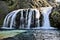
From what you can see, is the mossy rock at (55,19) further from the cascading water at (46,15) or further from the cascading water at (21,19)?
the cascading water at (21,19)

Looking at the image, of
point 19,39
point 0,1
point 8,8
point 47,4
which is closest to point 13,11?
point 8,8

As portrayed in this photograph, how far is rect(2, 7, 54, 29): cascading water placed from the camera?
8.24 m

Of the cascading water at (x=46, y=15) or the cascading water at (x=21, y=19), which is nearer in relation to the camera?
the cascading water at (x=21, y=19)

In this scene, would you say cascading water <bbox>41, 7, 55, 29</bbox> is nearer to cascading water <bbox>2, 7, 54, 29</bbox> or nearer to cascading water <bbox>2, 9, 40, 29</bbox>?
cascading water <bbox>2, 7, 54, 29</bbox>

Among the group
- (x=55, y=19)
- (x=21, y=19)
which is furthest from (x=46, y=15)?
(x=21, y=19)

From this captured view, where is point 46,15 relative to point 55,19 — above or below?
above

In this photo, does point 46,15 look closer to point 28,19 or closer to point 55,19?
point 55,19

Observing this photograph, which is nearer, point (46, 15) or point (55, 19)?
point (55, 19)

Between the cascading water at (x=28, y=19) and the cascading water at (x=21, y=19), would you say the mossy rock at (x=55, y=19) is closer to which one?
the cascading water at (x=28, y=19)

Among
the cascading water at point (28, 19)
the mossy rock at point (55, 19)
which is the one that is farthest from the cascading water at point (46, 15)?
the mossy rock at point (55, 19)

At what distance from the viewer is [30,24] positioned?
27.0 ft

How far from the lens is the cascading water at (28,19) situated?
8.24 meters

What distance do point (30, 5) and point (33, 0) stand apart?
1.11ft

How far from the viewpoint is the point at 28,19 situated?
8.40m
